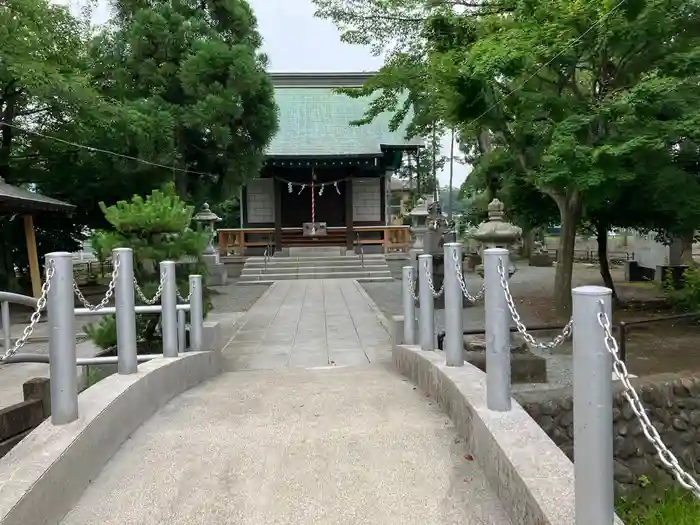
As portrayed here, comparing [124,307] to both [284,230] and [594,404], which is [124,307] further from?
[284,230]

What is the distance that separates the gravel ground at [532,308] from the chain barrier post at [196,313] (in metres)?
3.28

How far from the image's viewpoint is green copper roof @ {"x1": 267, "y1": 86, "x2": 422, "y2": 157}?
70.1 feet

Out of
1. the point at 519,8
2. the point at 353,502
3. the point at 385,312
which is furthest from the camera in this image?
the point at 385,312

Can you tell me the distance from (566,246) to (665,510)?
23.0 ft

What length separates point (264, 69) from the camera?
17.0 meters

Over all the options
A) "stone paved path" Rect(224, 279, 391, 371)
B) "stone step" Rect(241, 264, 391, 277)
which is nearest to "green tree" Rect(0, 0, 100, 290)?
"stone step" Rect(241, 264, 391, 277)

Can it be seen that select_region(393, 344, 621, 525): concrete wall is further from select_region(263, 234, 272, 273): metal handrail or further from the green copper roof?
the green copper roof

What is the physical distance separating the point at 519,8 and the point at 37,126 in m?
12.7

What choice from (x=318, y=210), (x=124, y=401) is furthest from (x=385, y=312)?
(x=318, y=210)

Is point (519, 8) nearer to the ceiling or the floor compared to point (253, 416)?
nearer to the ceiling

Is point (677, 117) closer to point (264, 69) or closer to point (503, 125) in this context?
point (503, 125)

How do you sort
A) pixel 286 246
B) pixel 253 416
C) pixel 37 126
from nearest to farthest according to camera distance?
pixel 253 416, pixel 37 126, pixel 286 246

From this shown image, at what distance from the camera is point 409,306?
5.73 meters

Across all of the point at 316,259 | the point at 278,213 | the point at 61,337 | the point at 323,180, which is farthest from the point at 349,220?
the point at 61,337
